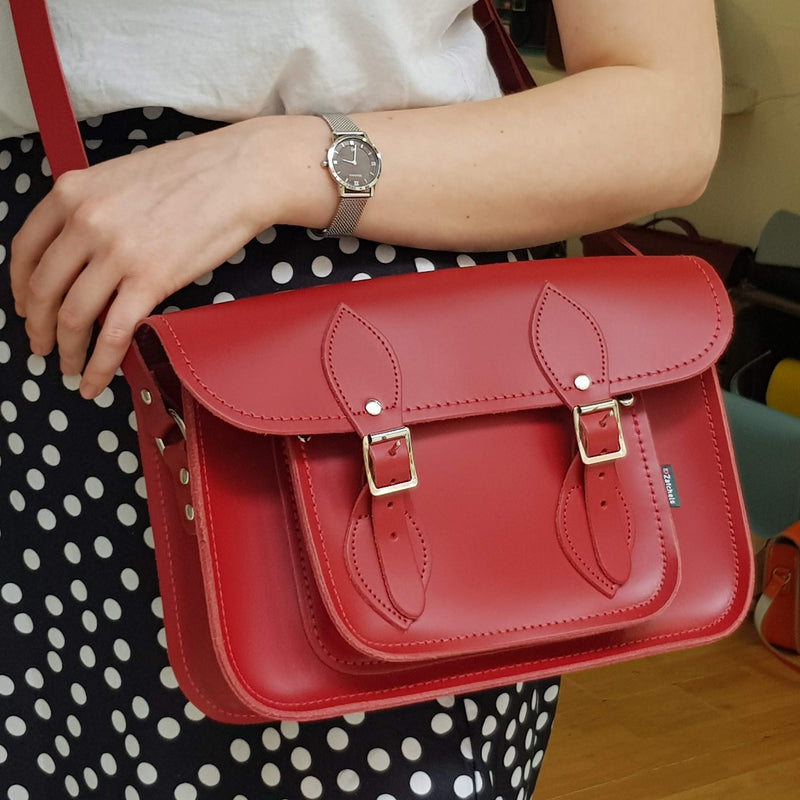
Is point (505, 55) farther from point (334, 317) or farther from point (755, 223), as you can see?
point (755, 223)

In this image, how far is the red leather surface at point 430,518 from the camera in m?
0.53

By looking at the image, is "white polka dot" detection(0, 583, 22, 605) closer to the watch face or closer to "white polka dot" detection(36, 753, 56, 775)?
"white polka dot" detection(36, 753, 56, 775)

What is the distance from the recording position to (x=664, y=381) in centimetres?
61

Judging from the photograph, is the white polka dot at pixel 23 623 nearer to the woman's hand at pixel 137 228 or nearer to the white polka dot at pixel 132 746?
the white polka dot at pixel 132 746

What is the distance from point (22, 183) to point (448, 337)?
0.27 meters

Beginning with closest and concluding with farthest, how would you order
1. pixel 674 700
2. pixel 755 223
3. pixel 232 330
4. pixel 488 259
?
pixel 232 330
pixel 488 259
pixel 674 700
pixel 755 223

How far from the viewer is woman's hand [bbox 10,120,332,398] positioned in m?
0.52

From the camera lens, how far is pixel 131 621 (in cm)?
63

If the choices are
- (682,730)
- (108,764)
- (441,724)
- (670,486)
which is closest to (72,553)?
(108,764)

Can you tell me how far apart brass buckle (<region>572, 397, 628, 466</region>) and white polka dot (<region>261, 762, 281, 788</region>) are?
0.26m

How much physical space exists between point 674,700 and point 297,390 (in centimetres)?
170

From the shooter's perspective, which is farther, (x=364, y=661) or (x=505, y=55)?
(x=505, y=55)

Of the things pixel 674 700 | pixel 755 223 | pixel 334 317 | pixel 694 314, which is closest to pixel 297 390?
pixel 334 317

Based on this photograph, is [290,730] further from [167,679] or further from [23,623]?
[23,623]
